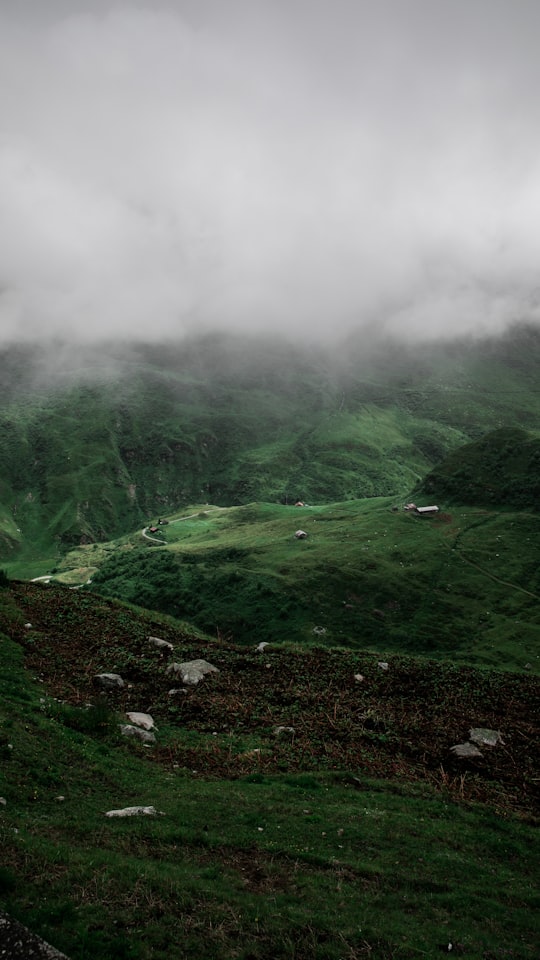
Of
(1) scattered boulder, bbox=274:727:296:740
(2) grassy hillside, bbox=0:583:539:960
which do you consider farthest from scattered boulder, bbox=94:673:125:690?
(1) scattered boulder, bbox=274:727:296:740

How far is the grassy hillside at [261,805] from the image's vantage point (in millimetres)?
11648

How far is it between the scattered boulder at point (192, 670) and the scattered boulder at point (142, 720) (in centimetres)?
423

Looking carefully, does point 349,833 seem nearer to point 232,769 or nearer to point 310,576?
point 232,769

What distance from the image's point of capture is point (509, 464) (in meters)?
125

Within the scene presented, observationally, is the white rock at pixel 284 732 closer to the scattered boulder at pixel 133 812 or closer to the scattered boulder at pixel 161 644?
the scattered boulder at pixel 133 812

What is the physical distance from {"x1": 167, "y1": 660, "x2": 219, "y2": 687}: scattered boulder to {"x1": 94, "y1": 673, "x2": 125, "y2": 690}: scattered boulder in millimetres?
3306

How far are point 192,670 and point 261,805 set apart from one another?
41.6ft

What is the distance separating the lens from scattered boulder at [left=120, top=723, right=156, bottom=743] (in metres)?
23.3

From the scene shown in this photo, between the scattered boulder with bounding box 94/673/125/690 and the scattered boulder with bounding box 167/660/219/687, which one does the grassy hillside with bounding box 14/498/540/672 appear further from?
the scattered boulder with bounding box 94/673/125/690

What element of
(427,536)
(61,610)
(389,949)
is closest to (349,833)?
(389,949)

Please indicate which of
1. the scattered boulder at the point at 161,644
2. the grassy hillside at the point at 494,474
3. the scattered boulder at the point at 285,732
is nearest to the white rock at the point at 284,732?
the scattered boulder at the point at 285,732

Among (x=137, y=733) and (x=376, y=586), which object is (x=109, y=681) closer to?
(x=137, y=733)

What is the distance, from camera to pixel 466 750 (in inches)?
982

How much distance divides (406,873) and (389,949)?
4123 millimetres
